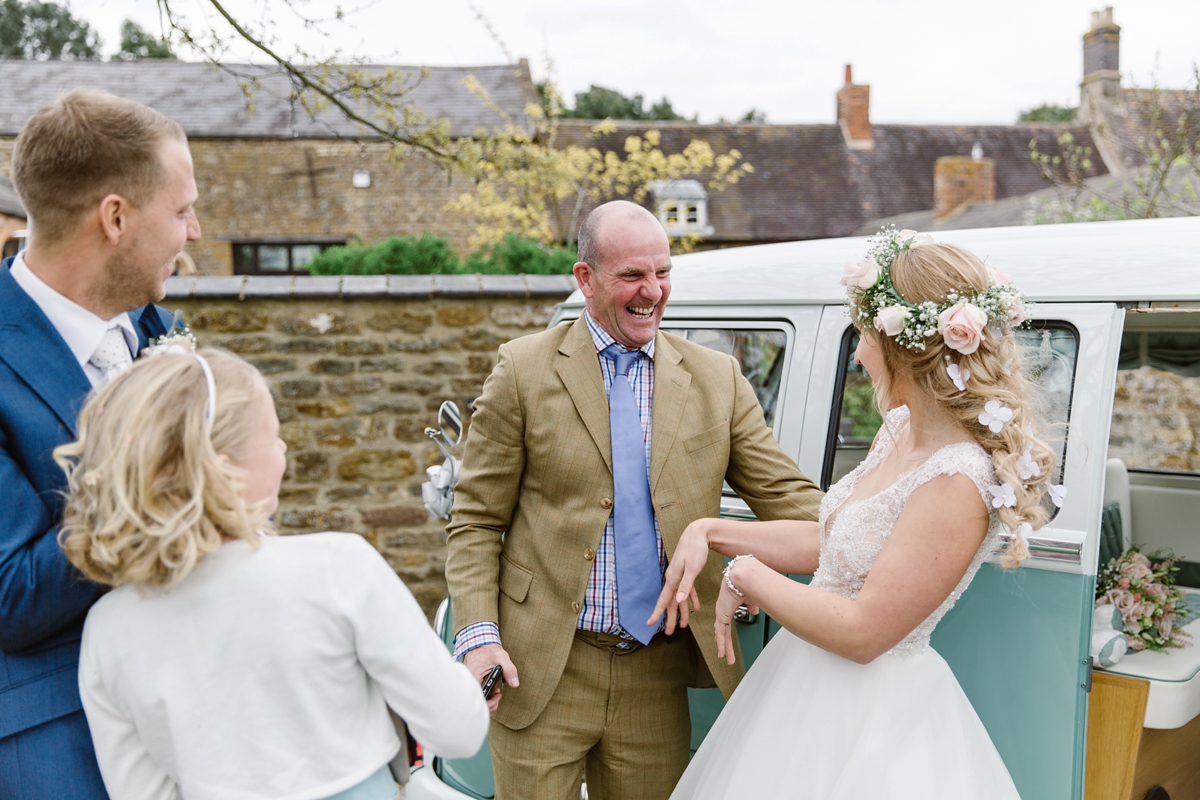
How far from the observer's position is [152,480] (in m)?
1.46

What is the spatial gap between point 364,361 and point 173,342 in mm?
4974

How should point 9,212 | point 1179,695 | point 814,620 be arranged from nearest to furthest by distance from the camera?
point 814,620 < point 1179,695 < point 9,212

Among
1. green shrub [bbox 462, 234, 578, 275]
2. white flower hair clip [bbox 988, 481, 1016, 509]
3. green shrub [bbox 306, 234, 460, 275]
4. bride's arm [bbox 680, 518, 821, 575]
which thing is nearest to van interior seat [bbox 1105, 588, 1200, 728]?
bride's arm [bbox 680, 518, 821, 575]

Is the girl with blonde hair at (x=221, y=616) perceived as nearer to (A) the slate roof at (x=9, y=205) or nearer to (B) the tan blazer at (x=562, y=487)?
(B) the tan blazer at (x=562, y=487)

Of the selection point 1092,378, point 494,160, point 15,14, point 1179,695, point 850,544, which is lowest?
point 1179,695

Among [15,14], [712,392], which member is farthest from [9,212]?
[15,14]

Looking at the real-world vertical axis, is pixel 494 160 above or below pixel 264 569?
above

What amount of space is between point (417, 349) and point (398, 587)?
5193mm

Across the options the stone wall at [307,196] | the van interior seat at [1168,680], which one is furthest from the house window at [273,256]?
the van interior seat at [1168,680]

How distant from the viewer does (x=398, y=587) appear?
5.24ft

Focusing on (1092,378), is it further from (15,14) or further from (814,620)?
(15,14)

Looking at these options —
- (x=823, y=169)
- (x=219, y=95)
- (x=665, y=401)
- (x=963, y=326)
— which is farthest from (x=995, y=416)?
(x=823, y=169)

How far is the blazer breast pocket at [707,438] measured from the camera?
2.71 m

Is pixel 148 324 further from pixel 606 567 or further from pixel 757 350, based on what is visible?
pixel 757 350
